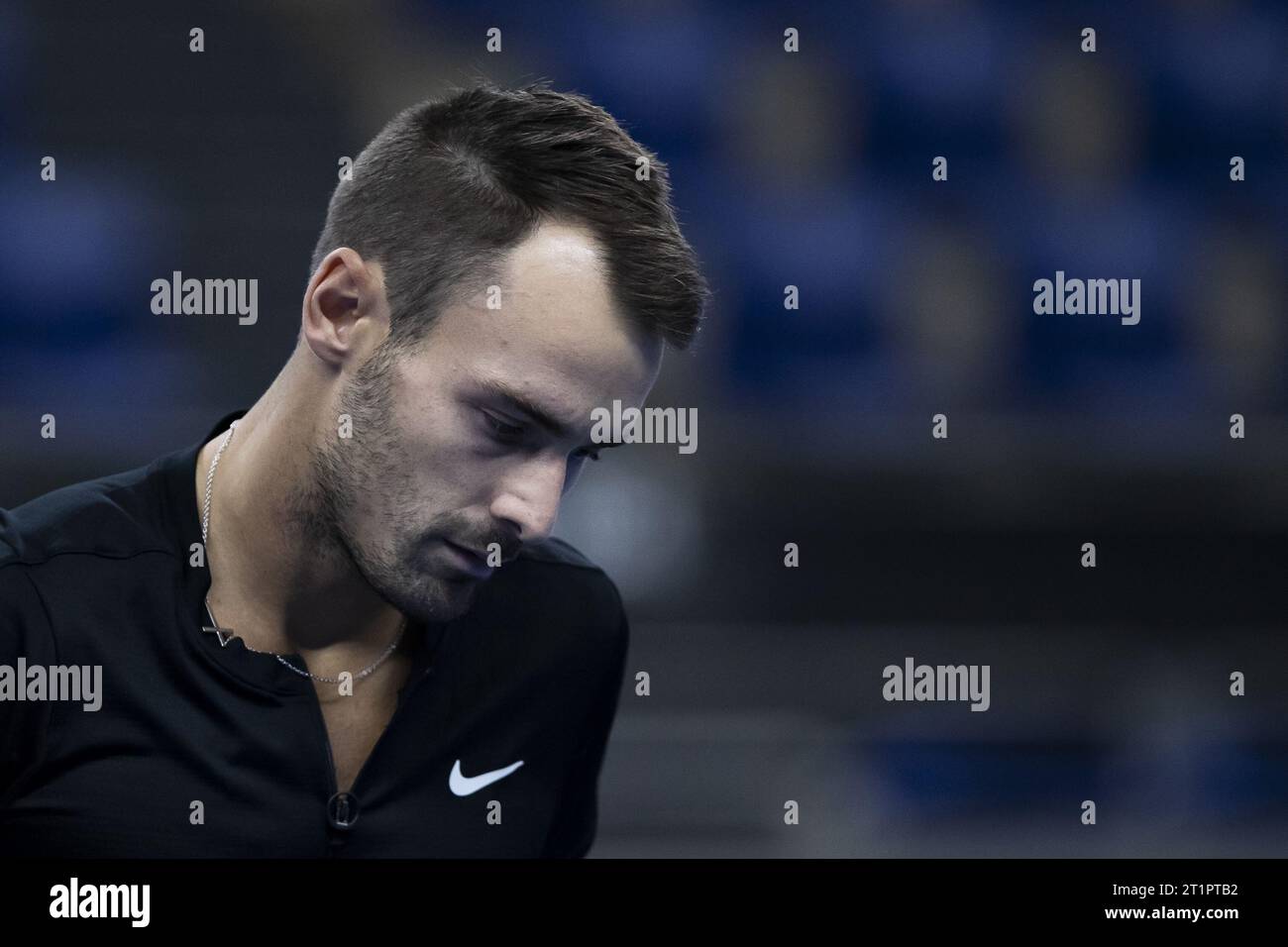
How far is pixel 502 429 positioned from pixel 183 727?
0.44m

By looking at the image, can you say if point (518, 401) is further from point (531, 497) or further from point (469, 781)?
point (469, 781)

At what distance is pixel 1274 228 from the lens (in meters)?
4.94

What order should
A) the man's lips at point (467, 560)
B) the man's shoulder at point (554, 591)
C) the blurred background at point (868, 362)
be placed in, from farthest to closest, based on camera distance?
the blurred background at point (868, 362)
the man's shoulder at point (554, 591)
the man's lips at point (467, 560)

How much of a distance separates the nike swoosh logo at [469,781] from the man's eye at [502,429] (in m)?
0.39

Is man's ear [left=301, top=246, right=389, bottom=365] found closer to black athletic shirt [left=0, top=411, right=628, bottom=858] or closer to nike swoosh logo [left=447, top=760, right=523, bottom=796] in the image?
black athletic shirt [left=0, top=411, right=628, bottom=858]

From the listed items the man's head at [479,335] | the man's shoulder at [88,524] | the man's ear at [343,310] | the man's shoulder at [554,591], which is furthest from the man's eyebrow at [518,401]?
the man's shoulder at [88,524]

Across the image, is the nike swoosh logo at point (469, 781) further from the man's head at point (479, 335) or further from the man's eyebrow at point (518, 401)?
the man's eyebrow at point (518, 401)

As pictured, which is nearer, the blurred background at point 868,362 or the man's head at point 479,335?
the man's head at point 479,335

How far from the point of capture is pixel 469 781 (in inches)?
57.4

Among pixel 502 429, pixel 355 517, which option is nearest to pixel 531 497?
pixel 502 429

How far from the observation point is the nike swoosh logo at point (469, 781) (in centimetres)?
144

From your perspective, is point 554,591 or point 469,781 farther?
point 554,591

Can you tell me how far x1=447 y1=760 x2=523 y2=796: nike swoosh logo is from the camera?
1444 millimetres
